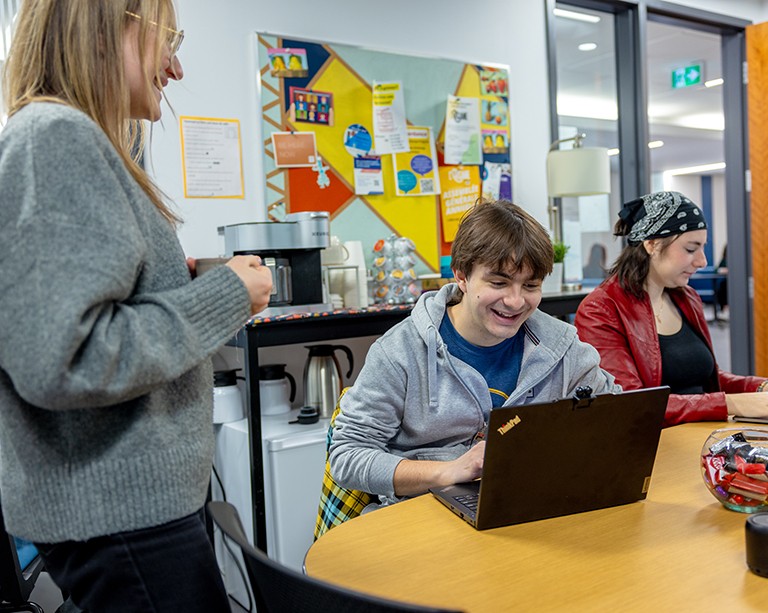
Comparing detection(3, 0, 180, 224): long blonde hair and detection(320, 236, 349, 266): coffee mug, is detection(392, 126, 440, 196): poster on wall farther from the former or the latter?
detection(3, 0, 180, 224): long blonde hair

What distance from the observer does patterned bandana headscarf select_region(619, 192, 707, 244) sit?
2089mm

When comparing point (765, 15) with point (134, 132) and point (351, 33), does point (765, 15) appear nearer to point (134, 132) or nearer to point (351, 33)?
point (351, 33)

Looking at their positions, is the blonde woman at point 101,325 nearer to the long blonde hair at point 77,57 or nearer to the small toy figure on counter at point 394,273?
the long blonde hair at point 77,57

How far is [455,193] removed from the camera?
3.47 metres

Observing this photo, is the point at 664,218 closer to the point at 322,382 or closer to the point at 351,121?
the point at 322,382

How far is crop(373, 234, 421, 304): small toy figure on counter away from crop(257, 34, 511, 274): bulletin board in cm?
15

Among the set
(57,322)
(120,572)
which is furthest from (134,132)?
(120,572)

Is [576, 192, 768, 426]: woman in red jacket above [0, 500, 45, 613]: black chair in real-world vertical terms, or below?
above

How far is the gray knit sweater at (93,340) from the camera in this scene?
2.38 feet

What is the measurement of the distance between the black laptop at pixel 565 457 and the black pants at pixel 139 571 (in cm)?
40

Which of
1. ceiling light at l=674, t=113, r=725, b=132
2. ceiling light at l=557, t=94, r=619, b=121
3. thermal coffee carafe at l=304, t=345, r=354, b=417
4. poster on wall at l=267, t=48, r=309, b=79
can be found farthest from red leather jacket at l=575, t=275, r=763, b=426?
ceiling light at l=674, t=113, r=725, b=132

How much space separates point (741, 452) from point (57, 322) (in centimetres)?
102

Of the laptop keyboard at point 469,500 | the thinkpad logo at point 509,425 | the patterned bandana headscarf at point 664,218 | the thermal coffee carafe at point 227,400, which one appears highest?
the patterned bandana headscarf at point 664,218

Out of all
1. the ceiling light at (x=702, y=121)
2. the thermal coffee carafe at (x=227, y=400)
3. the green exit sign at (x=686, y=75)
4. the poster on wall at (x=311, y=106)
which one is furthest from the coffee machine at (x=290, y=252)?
the ceiling light at (x=702, y=121)
